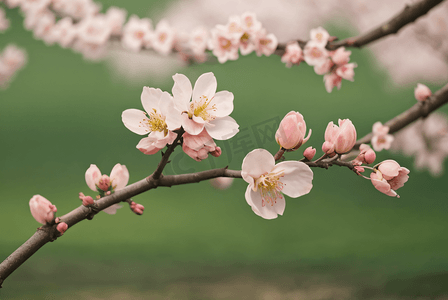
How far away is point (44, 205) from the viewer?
17.0 inches

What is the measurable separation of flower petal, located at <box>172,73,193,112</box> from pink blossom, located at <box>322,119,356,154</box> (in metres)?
0.17

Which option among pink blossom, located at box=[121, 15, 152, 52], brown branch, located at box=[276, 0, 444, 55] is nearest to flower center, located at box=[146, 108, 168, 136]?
brown branch, located at box=[276, 0, 444, 55]

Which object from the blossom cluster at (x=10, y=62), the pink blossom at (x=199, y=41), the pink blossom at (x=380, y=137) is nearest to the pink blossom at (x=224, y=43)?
the pink blossom at (x=199, y=41)

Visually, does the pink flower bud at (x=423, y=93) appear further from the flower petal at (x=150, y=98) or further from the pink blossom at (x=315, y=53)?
the flower petal at (x=150, y=98)

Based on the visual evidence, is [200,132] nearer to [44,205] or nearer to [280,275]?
[44,205]

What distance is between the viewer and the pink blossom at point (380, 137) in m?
0.88

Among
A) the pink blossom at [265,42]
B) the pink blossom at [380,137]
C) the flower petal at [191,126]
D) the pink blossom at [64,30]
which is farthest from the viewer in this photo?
the pink blossom at [64,30]

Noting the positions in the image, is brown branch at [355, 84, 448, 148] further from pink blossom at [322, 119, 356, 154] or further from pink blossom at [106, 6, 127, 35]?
pink blossom at [106, 6, 127, 35]

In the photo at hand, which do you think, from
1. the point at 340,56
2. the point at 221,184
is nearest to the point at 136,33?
the point at 221,184

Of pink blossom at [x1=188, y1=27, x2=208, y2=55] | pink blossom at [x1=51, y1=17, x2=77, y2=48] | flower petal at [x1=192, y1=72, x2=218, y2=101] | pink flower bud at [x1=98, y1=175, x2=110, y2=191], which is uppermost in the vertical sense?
pink blossom at [x1=51, y1=17, x2=77, y2=48]

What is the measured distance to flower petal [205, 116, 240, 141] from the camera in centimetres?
38

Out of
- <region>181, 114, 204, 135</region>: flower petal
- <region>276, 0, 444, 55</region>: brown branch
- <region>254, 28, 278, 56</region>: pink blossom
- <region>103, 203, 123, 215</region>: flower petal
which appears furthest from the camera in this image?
<region>254, 28, 278, 56</region>: pink blossom

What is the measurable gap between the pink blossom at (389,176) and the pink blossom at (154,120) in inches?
9.4

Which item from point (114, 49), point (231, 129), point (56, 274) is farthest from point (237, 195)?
point (231, 129)
